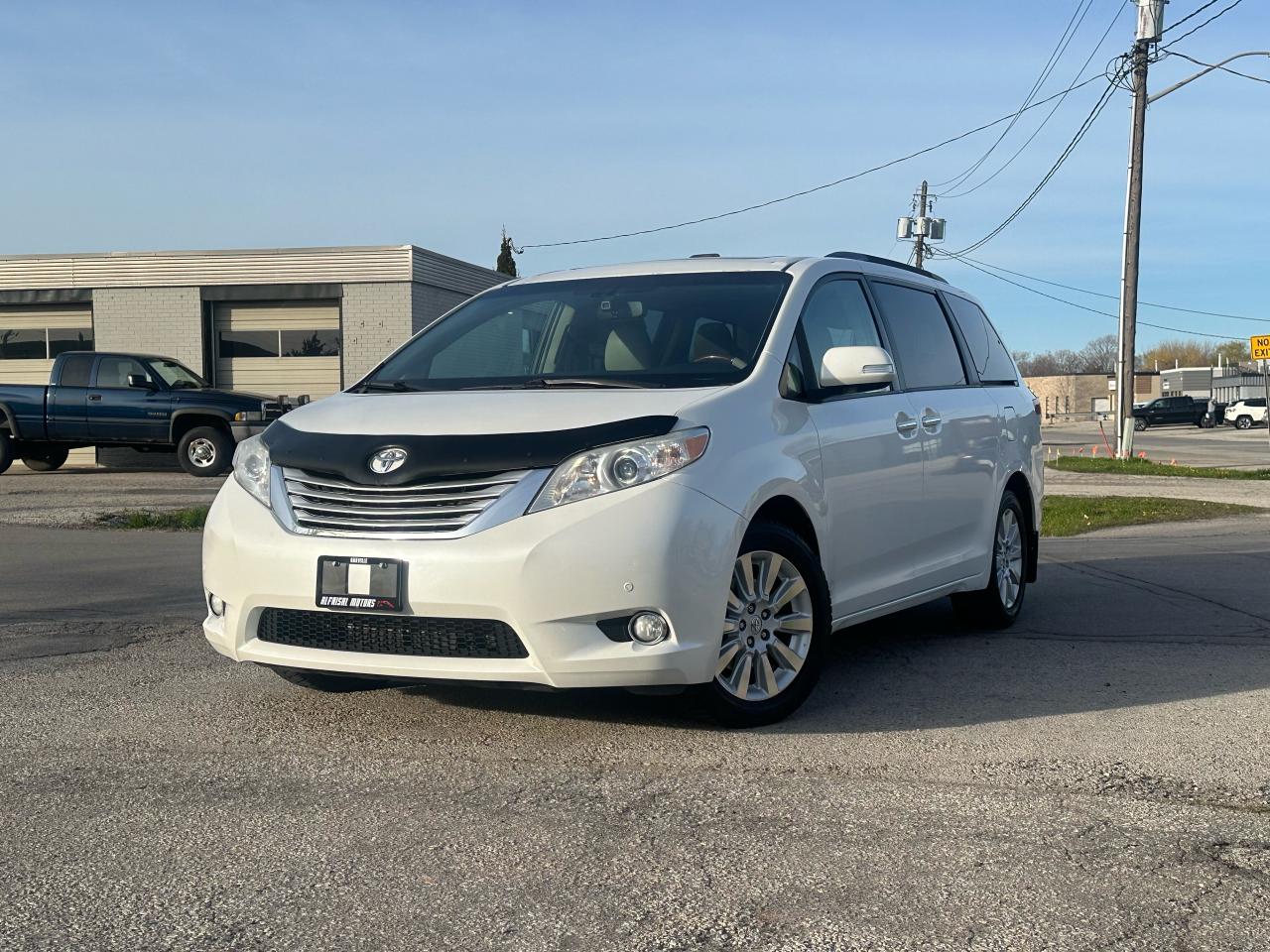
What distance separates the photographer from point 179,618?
7.77 metres

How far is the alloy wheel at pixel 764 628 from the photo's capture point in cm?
504

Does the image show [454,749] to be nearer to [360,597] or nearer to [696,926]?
[360,597]

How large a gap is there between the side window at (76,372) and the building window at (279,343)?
33.4ft

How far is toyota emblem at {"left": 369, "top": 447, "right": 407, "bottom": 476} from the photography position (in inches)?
189

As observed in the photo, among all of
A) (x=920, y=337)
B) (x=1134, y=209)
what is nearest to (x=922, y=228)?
(x=1134, y=209)

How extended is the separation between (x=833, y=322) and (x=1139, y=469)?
70.1 ft

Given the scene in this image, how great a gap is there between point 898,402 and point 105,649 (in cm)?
392

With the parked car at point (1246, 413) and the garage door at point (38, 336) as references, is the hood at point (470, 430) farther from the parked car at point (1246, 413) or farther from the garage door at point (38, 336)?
the parked car at point (1246, 413)

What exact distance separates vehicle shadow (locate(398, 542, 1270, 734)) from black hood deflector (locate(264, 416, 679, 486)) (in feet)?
3.31

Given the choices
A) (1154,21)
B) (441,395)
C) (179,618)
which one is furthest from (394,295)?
(441,395)

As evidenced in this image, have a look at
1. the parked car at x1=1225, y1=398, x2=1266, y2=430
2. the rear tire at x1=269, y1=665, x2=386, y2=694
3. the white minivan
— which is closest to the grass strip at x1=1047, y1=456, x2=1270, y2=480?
the white minivan

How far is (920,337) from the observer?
7055 millimetres

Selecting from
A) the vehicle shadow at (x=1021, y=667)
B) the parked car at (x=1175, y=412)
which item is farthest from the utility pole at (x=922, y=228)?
the vehicle shadow at (x=1021, y=667)

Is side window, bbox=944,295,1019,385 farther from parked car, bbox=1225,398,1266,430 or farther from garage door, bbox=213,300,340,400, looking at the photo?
parked car, bbox=1225,398,1266,430
